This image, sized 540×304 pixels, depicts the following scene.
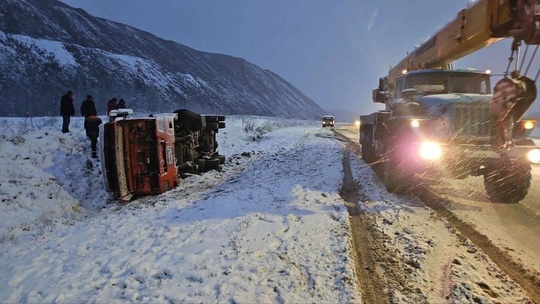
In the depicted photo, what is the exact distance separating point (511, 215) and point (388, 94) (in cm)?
541

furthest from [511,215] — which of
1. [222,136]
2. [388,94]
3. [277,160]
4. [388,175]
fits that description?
[222,136]

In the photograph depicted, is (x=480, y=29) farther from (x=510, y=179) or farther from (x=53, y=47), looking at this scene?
(x=53, y=47)

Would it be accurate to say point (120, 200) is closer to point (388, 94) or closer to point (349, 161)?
point (349, 161)

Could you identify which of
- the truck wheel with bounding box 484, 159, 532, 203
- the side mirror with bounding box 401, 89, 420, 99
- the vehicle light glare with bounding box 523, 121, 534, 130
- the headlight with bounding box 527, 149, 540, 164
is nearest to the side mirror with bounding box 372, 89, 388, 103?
the side mirror with bounding box 401, 89, 420, 99

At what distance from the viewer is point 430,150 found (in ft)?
18.9

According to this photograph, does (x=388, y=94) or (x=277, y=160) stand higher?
(x=388, y=94)

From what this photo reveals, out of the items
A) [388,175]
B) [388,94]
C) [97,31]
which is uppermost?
[97,31]

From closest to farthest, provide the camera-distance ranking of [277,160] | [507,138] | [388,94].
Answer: [507,138] < [388,94] < [277,160]

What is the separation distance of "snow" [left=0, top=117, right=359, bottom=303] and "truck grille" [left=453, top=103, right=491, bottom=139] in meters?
2.52

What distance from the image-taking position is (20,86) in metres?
54.4

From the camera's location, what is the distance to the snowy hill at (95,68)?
5681 cm

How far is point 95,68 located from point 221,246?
3020 inches

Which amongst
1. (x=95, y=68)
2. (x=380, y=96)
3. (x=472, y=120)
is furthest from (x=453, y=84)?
(x=95, y=68)

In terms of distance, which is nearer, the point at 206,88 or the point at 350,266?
the point at 350,266
